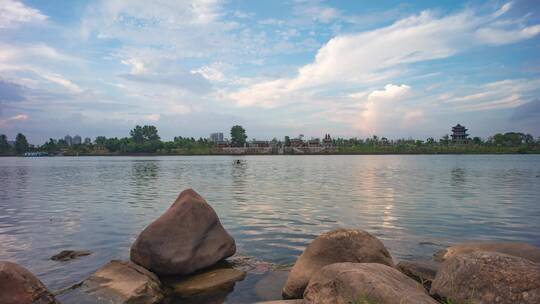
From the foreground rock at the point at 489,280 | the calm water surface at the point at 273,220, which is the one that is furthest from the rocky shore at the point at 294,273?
the calm water surface at the point at 273,220

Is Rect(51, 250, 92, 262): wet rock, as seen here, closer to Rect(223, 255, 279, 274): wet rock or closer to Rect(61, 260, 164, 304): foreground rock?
Rect(61, 260, 164, 304): foreground rock

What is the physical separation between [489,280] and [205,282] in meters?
7.14

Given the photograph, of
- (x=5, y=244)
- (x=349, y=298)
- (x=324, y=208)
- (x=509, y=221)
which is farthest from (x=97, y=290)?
(x=509, y=221)

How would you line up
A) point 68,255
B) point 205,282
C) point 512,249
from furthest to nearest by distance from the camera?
1. point 68,255
2. point 205,282
3. point 512,249

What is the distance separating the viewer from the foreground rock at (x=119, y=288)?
8.77 m

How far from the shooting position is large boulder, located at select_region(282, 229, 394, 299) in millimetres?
9578

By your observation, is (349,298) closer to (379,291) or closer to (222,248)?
(379,291)

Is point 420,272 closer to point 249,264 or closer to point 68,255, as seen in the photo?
point 249,264

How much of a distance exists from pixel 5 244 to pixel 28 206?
1293cm

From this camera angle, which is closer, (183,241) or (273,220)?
(183,241)

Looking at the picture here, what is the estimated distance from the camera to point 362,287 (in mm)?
6711

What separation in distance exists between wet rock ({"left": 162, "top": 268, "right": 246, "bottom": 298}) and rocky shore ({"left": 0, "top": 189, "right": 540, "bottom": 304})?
0.03m

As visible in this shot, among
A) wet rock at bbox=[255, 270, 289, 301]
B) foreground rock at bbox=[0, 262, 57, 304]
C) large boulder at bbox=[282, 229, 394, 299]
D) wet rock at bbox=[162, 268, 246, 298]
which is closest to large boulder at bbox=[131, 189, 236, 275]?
wet rock at bbox=[162, 268, 246, 298]

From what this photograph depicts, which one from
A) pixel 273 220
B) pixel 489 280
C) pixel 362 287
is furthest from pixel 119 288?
pixel 273 220
